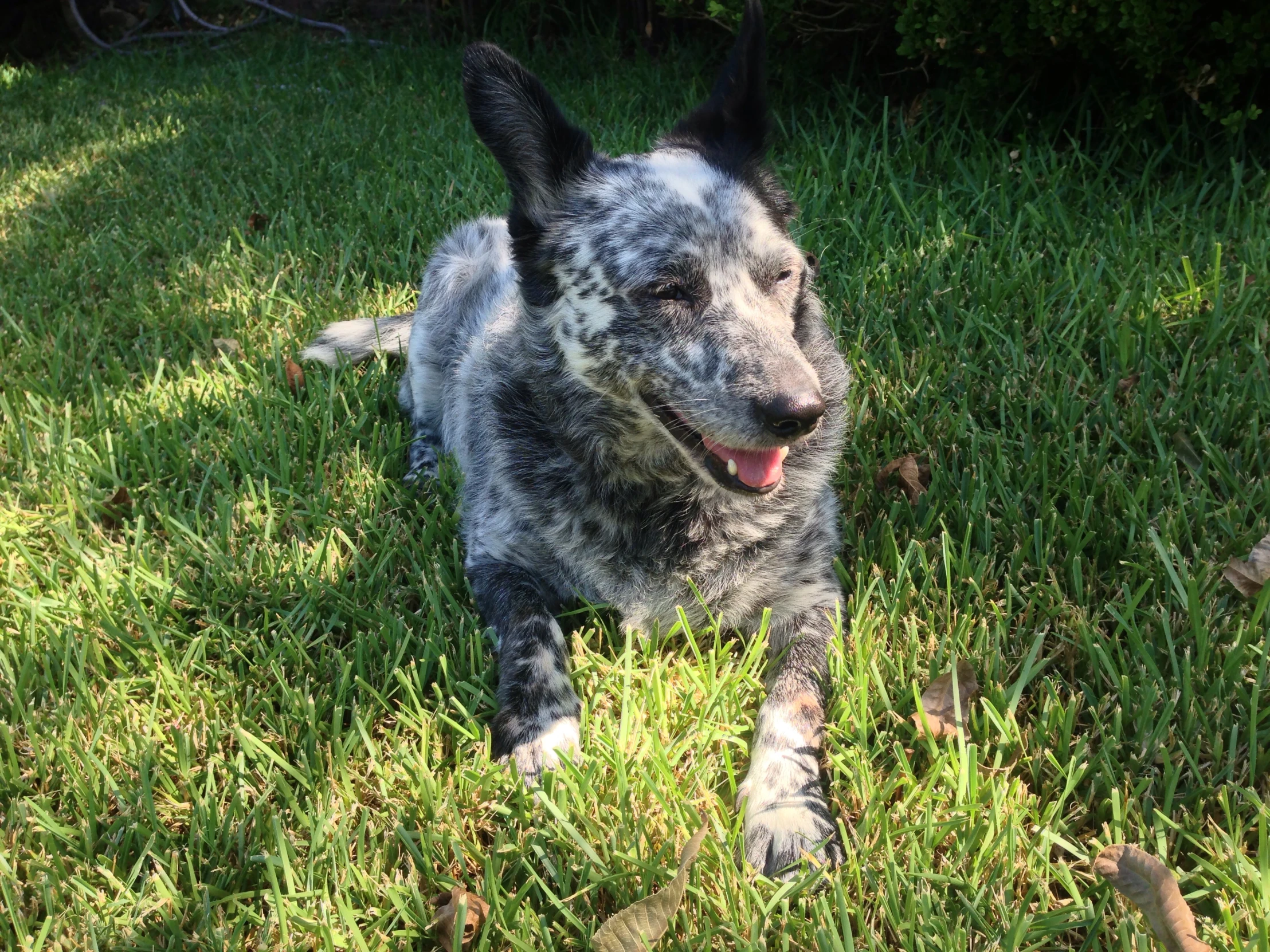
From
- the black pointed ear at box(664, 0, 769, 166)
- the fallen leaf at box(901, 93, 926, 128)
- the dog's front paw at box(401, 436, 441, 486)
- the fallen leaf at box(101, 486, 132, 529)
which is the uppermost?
the black pointed ear at box(664, 0, 769, 166)

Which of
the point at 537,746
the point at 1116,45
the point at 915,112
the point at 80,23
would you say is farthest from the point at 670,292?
the point at 80,23

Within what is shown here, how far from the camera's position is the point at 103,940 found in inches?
59.2

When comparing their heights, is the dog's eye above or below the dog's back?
above

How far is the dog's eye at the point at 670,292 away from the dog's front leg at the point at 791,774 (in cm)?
80

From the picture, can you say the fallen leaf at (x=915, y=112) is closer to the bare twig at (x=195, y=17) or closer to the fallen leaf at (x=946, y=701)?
the fallen leaf at (x=946, y=701)

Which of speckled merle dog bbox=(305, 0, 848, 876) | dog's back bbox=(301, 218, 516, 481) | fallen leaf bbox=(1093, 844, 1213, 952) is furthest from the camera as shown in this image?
dog's back bbox=(301, 218, 516, 481)

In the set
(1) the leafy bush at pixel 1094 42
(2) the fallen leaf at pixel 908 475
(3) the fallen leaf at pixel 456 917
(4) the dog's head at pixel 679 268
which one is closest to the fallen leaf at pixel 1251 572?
(2) the fallen leaf at pixel 908 475

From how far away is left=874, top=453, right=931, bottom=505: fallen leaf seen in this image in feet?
8.37

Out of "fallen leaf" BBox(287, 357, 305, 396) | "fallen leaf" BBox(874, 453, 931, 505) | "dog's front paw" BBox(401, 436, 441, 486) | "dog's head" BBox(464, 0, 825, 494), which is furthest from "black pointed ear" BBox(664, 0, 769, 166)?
"fallen leaf" BBox(287, 357, 305, 396)

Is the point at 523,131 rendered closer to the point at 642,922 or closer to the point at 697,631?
the point at 697,631

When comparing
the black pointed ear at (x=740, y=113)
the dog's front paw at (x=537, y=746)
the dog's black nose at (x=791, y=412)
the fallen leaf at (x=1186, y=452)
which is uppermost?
the black pointed ear at (x=740, y=113)

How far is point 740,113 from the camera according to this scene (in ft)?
8.02

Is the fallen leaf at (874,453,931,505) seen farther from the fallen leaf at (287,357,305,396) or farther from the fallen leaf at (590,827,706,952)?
the fallen leaf at (287,357,305,396)

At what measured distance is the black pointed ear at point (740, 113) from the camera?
2.41 meters
